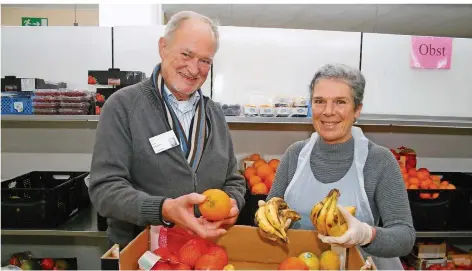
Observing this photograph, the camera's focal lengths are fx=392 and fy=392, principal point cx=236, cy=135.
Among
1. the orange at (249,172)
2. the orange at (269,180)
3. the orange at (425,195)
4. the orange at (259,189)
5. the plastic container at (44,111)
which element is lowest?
the orange at (425,195)

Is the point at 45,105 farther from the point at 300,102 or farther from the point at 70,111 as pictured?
the point at 300,102

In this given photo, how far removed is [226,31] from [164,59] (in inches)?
58.0

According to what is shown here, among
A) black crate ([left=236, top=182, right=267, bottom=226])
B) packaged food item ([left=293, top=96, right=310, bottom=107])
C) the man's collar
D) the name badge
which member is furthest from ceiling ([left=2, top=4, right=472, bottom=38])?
the name badge

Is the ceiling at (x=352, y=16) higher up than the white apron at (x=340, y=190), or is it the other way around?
the ceiling at (x=352, y=16)

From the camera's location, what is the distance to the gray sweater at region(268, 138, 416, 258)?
143 centimetres

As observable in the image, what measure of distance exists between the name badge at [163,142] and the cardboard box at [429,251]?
7.85 feet

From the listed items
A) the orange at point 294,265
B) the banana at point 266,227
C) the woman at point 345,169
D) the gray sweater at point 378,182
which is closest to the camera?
the orange at point 294,265

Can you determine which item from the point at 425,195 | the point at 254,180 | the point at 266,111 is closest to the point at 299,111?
the point at 266,111

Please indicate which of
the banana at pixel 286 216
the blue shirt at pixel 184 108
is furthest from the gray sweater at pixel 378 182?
the blue shirt at pixel 184 108

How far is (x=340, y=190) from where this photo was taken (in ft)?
5.66

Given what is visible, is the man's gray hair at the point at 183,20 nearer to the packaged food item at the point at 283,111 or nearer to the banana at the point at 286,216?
the banana at the point at 286,216

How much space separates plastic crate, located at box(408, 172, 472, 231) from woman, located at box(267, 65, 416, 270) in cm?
123

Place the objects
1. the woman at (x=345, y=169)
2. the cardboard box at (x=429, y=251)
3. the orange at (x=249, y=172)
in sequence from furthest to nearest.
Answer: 1. the cardboard box at (x=429, y=251)
2. the orange at (x=249, y=172)
3. the woman at (x=345, y=169)

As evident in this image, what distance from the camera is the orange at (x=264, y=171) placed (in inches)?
113
